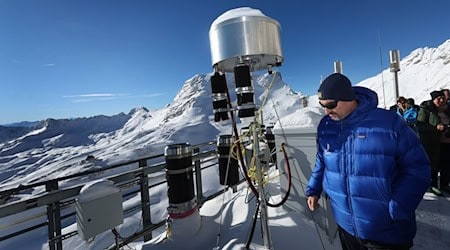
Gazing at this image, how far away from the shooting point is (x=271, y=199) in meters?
2.84

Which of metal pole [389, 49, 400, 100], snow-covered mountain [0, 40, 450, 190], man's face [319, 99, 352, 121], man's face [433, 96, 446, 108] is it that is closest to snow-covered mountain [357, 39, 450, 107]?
snow-covered mountain [0, 40, 450, 190]

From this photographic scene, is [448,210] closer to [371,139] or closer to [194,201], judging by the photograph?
[371,139]

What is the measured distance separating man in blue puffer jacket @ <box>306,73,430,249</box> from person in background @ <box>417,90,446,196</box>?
119 inches

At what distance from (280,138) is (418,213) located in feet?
6.72

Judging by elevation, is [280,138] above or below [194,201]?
above

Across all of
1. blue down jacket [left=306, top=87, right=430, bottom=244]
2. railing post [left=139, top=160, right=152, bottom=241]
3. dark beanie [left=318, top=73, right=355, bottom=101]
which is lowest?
railing post [left=139, top=160, right=152, bottom=241]

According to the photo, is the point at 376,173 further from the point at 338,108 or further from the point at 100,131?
the point at 100,131

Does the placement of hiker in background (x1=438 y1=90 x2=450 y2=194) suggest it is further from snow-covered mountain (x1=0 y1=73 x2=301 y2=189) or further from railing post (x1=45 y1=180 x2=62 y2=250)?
snow-covered mountain (x1=0 y1=73 x2=301 y2=189)

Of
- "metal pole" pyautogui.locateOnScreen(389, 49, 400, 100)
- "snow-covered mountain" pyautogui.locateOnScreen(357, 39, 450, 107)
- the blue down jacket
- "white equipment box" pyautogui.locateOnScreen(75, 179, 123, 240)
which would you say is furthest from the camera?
"snow-covered mountain" pyautogui.locateOnScreen(357, 39, 450, 107)

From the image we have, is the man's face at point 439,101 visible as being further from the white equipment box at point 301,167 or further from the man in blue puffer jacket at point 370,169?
the man in blue puffer jacket at point 370,169

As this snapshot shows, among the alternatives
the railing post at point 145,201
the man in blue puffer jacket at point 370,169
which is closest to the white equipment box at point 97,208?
the railing post at point 145,201

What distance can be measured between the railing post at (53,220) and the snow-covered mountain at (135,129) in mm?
46180

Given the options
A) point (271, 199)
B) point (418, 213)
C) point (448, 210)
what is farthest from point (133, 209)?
point (448, 210)

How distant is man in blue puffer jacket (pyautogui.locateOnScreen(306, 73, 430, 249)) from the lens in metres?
1.13
